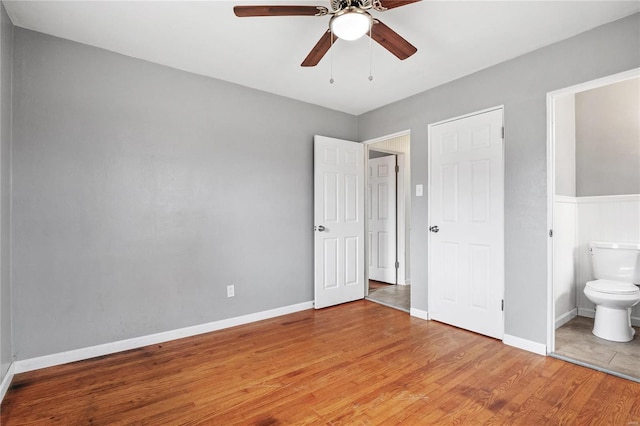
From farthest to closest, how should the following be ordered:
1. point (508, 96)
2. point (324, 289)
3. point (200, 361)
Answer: point (324, 289) < point (508, 96) < point (200, 361)

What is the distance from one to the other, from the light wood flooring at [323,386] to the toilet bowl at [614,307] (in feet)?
2.47

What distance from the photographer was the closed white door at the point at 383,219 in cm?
495

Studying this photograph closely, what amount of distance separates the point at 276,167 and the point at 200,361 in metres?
2.03

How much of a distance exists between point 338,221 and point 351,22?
2.50 m

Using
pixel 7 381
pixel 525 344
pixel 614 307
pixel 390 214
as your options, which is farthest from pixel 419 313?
pixel 7 381

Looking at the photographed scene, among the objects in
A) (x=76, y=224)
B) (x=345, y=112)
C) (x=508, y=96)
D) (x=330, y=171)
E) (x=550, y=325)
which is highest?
(x=345, y=112)

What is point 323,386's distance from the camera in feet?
6.78

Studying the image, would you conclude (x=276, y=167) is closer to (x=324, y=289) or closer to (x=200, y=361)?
(x=324, y=289)

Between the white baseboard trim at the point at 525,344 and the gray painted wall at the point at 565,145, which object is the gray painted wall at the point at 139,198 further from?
the gray painted wall at the point at 565,145

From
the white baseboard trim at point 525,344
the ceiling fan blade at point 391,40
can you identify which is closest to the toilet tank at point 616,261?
the white baseboard trim at point 525,344

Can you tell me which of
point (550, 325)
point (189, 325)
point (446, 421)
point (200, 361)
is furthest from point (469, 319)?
point (189, 325)

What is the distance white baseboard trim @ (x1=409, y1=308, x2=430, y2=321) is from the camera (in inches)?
132

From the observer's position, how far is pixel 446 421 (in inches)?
67.4

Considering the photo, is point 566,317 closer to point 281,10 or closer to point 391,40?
point 391,40
